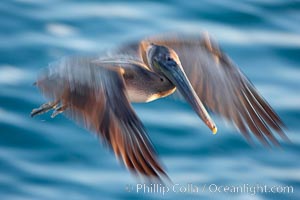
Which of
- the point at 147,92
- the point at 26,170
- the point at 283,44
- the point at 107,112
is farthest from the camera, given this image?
the point at 283,44

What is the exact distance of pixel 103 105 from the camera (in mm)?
8461

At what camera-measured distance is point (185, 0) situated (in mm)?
14109

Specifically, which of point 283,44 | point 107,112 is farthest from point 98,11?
point 107,112

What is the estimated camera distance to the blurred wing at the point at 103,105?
8094 millimetres

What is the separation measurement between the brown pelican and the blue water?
4.74 feet

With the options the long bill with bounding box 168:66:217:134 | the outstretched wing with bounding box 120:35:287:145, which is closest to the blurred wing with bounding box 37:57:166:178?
the long bill with bounding box 168:66:217:134

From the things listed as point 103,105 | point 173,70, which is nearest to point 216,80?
point 173,70

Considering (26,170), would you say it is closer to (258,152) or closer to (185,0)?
(258,152)

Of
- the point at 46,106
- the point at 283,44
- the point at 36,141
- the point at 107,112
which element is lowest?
the point at 107,112

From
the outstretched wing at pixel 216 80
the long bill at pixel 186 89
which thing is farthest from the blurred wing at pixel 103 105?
the outstretched wing at pixel 216 80

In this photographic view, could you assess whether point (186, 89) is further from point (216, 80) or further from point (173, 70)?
point (216, 80)

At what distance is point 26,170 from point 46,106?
228 centimetres

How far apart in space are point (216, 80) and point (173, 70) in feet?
1.59

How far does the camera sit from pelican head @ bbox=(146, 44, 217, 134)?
30.0 ft
